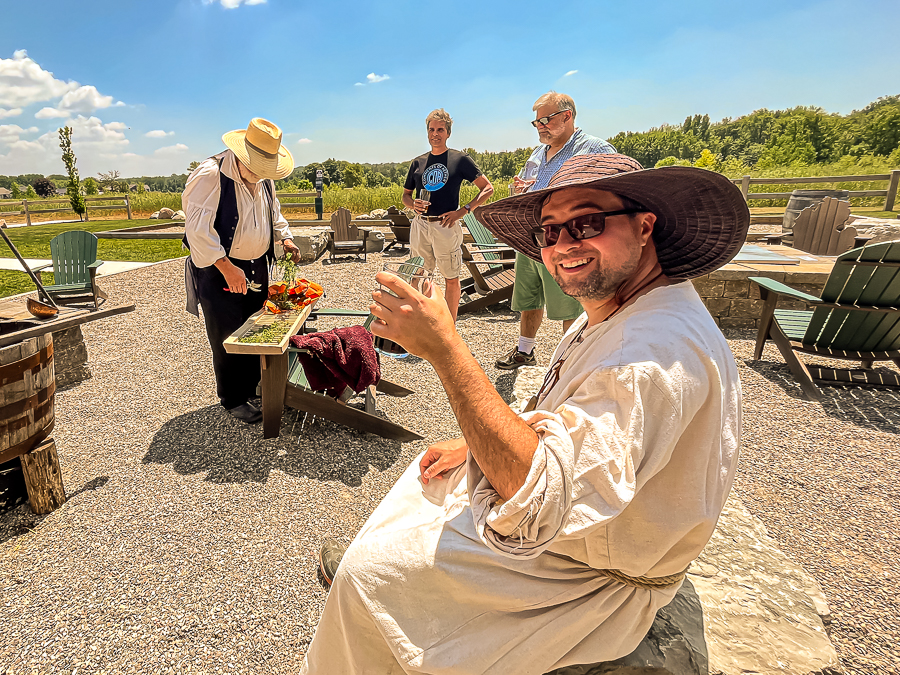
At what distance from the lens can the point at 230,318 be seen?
11.7ft

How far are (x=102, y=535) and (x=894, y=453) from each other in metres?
4.99

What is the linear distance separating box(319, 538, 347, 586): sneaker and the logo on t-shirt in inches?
157

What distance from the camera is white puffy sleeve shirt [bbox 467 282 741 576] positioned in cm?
88

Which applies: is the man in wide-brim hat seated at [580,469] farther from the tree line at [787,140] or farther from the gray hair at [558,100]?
the tree line at [787,140]

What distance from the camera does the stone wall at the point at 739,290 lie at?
5.73 meters

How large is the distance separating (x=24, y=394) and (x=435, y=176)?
4.11 m

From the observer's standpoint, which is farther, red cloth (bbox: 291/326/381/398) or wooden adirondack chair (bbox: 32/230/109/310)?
wooden adirondack chair (bbox: 32/230/109/310)

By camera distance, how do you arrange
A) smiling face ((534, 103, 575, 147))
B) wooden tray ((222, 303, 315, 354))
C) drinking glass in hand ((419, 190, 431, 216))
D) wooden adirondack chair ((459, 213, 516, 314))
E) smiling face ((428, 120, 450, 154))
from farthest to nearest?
wooden adirondack chair ((459, 213, 516, 314)), drinking glass in hand ((419, 190, 431, 216)), smiling face ((428, 120, 450, 154)), smiling face ((534, 103, 575, 147)), wooden tray ((222, 303, 315, 354))

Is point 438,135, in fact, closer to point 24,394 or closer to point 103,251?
point 24,394

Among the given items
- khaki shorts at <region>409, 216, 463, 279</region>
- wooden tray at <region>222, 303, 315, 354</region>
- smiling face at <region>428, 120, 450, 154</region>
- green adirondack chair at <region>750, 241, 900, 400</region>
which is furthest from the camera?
khaki shorts at <region>409, 216, 463, 279</region>

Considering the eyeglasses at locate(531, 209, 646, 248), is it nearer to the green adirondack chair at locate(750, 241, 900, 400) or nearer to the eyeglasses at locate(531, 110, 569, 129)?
the eyeglasses at locate(531, 110, 569, 129)

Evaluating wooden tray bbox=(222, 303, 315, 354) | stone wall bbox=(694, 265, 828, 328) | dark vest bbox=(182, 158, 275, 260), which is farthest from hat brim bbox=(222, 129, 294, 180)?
stone wall bbox=(694, 265, 828, 328)

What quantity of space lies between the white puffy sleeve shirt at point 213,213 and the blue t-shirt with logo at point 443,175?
7.43 ft

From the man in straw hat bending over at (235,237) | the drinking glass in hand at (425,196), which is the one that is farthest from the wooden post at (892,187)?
the man in straw hat bending over at (235,237)
